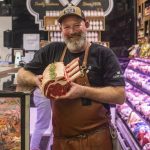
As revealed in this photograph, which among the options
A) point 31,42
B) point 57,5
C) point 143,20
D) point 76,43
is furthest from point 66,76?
point 143,20

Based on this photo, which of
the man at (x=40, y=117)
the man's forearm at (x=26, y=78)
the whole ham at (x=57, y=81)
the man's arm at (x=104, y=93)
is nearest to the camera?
the whole ham at (x=57, y=81)

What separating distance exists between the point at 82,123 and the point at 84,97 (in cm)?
20

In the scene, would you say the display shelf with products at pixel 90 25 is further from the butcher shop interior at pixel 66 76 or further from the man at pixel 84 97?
the man at pixel 84 97

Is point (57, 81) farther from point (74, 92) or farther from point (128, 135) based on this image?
point (128, 135)

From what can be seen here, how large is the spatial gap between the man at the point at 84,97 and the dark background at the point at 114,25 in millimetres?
4942

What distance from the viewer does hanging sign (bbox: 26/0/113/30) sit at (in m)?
7.10

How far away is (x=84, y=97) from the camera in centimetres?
261

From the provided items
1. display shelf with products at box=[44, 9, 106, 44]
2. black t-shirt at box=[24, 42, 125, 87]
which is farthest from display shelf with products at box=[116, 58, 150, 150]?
black t-shirt at box=[24, 42, 125, 87]

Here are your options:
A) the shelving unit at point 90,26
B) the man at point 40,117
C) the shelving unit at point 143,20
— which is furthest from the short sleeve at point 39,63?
the shelving unit at point 143,20

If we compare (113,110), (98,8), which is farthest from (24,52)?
(113,110)

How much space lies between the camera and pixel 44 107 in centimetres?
558

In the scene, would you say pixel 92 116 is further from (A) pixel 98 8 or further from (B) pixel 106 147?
(A) pixel 98 8

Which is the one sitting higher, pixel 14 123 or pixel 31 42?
pixel 31 42

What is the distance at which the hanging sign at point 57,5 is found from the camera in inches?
280
